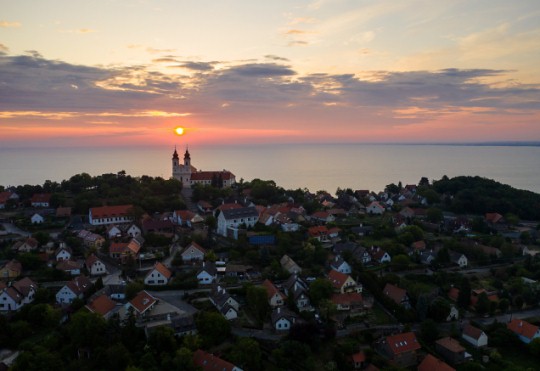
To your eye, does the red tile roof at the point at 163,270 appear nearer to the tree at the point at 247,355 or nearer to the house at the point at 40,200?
the tree at the point at 247,355

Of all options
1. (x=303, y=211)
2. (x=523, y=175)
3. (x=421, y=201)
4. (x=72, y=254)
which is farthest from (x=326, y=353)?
(x=523, y=175)

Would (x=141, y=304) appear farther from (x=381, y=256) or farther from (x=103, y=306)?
(x=381, y=256)

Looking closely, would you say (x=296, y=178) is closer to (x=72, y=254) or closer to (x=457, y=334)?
(x=72, y=254)

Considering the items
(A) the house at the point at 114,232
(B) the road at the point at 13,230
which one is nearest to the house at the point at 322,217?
(A) the house at the point at 114,232

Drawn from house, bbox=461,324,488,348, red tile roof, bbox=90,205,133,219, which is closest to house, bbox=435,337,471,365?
house, bbox=461,324,488,348

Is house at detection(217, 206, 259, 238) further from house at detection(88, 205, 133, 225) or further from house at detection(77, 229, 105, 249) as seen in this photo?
house at detection(77, 229, 105, 249)
